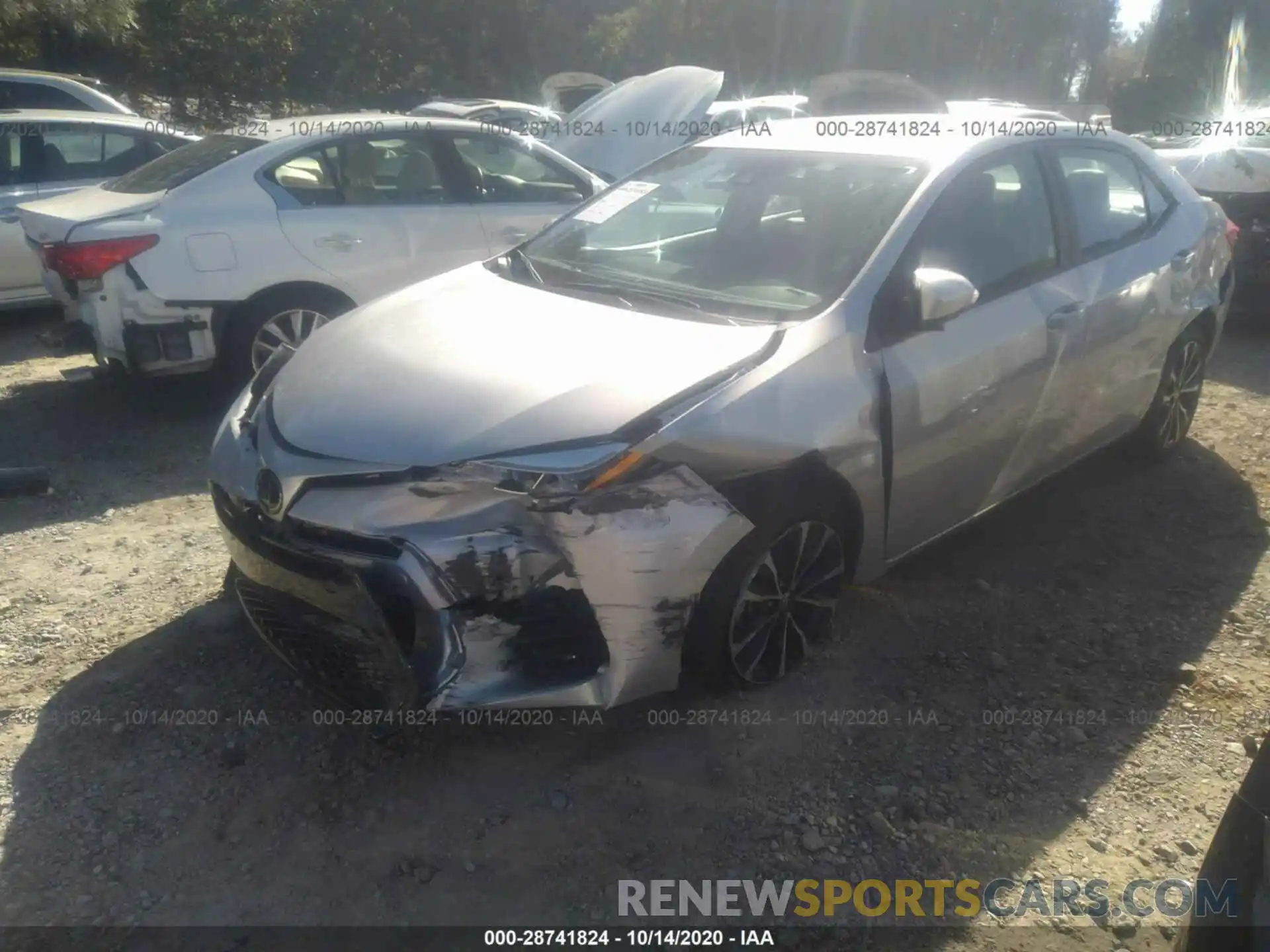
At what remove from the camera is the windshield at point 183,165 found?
5680 millimetres

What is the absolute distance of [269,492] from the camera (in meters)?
2.88

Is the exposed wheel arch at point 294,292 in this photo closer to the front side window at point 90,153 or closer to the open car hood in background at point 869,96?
the front side window at point 90,153

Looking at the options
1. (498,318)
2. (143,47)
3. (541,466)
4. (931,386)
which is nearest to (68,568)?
(498,318)

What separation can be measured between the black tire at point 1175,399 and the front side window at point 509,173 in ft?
11.4

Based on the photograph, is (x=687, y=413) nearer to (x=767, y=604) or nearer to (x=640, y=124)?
(x=767, y=604)

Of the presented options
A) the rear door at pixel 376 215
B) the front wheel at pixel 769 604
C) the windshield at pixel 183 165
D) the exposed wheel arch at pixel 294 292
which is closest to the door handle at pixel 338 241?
the rear door at pixel 376 215

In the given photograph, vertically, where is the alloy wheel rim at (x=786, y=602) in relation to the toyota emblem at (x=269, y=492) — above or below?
below

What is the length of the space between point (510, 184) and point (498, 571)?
424 centimetres

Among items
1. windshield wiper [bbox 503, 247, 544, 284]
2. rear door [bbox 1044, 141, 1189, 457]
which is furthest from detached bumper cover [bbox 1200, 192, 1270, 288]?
windshield wiper [bbox 503, 247, 544, 284]

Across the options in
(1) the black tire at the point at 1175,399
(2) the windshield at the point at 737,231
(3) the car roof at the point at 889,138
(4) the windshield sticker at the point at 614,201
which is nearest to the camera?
(2) the windshield at the point at 737,231

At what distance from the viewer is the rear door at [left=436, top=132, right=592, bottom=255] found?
244 inches

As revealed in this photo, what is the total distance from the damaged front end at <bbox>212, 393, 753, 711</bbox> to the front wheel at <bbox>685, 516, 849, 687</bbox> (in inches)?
3.7

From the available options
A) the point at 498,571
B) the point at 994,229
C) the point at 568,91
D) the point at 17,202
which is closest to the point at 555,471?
the point at 498,571

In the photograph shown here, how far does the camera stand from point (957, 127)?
13.4ft
